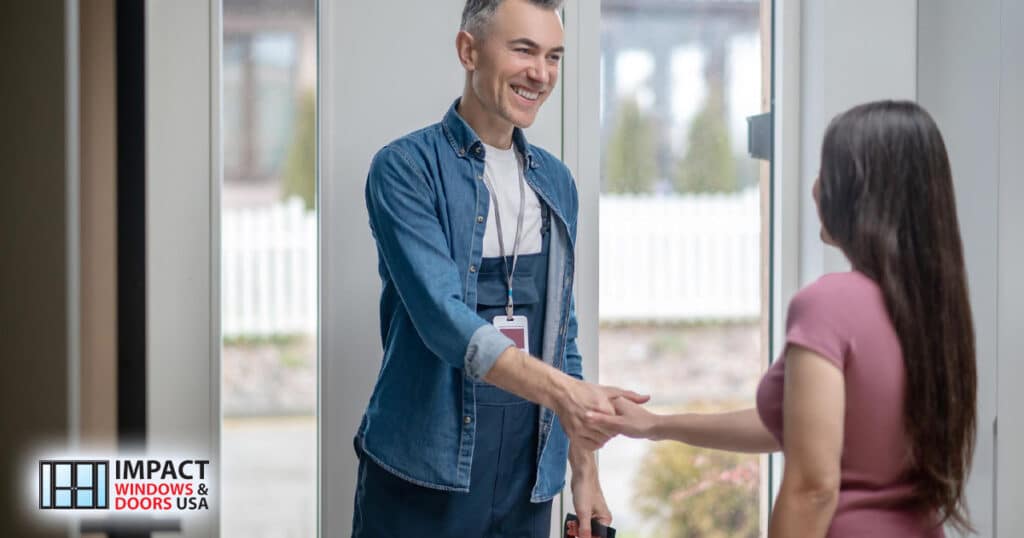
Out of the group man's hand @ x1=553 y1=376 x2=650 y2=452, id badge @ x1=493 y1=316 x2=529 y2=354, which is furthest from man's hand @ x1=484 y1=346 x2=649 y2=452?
id badge @ x1=493 y1=316 x2=529 y2=354

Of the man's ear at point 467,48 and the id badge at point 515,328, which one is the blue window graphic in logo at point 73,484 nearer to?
the id badge at point 515,328

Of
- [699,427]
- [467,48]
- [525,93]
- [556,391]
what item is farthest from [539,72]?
[699,427]

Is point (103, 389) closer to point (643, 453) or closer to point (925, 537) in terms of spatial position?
point (643, 453)

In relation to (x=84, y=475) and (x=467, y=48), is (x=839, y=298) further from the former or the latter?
(x=84, y=475)

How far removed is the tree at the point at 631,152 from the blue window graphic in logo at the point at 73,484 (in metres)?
1.41

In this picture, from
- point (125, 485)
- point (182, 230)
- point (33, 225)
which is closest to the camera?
point (33, 225)

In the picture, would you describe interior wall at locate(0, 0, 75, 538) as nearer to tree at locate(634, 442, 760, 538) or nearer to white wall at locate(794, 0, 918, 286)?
tree at locate(634, 442, 760, 538)

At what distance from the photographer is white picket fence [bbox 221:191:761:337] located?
247 cm

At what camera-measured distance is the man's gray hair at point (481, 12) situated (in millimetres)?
1950

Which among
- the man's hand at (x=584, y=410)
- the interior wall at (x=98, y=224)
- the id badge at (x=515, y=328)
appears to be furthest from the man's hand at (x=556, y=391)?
the interior wall at (x=98, y=224)

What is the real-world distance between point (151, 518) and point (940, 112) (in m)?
2.23

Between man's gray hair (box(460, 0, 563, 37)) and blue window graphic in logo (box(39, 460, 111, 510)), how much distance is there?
111 centimetres

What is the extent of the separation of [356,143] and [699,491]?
52.6 inches

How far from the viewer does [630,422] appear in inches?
76.9
